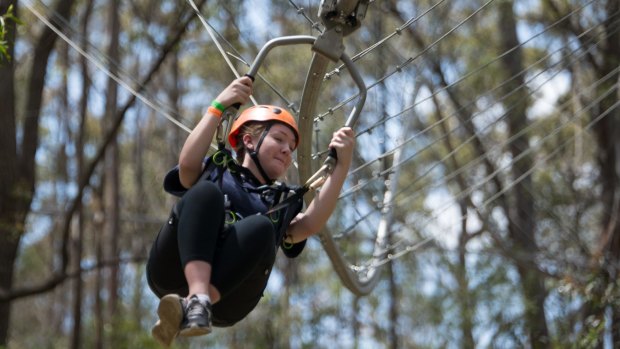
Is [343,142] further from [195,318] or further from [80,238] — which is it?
[80,238]

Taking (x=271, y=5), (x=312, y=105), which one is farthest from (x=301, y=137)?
(x=271, y=5)

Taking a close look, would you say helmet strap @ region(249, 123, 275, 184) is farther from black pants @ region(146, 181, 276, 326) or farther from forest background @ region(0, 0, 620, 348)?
forest background @ region(0, 0, 620, 348)

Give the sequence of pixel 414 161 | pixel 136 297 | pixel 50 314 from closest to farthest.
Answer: pixel 136 297, pixel 414 161, pixel 50 314

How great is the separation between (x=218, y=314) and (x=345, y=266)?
119 cm

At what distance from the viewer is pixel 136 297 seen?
1544cm

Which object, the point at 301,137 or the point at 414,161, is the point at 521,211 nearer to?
the point at 414,161

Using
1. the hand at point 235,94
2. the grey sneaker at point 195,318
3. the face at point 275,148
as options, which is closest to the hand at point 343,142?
the face at point 275,148

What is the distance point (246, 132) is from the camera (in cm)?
379

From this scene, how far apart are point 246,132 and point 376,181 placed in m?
5.54

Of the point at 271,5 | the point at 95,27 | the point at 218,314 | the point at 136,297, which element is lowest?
the point at 218,314

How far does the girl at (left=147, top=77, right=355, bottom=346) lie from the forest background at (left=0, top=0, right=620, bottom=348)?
4606 millimetres

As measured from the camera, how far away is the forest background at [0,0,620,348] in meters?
9.97

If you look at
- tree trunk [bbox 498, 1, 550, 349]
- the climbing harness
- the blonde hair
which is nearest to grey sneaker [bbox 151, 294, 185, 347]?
the climbing harness

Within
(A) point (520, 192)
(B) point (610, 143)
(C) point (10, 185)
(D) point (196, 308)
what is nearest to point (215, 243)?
(D) point (196, 308)
